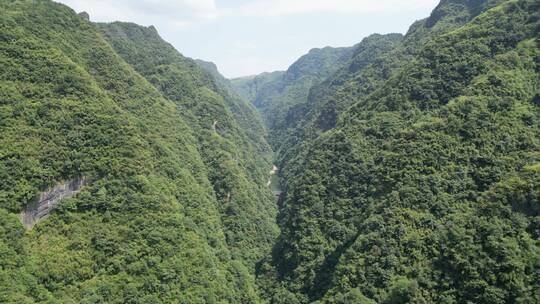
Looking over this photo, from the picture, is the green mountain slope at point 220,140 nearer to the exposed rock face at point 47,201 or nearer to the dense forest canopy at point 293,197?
the dense forest canopy at point 293,197

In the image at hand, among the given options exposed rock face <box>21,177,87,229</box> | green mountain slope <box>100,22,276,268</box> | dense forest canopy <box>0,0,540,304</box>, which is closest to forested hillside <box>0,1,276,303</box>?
dense forest canopy <box>0,0,540,304</box>

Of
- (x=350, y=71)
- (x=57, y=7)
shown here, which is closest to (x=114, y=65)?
(x=57, y=7)

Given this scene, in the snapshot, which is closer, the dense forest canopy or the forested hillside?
the dense forest canopy

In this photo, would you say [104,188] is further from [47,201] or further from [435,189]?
[435,189]

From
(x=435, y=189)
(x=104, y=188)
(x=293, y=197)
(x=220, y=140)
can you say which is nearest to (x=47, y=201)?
(x=104, y=188)

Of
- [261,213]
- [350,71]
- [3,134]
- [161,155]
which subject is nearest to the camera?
[3,134]

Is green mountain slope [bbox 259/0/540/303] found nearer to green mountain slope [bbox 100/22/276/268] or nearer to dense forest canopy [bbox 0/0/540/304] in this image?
dense forest canopy [bbox 0/0/540/304]

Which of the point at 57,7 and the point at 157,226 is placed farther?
the point at 57,7

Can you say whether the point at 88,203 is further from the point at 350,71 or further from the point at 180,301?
the point at 350,71
